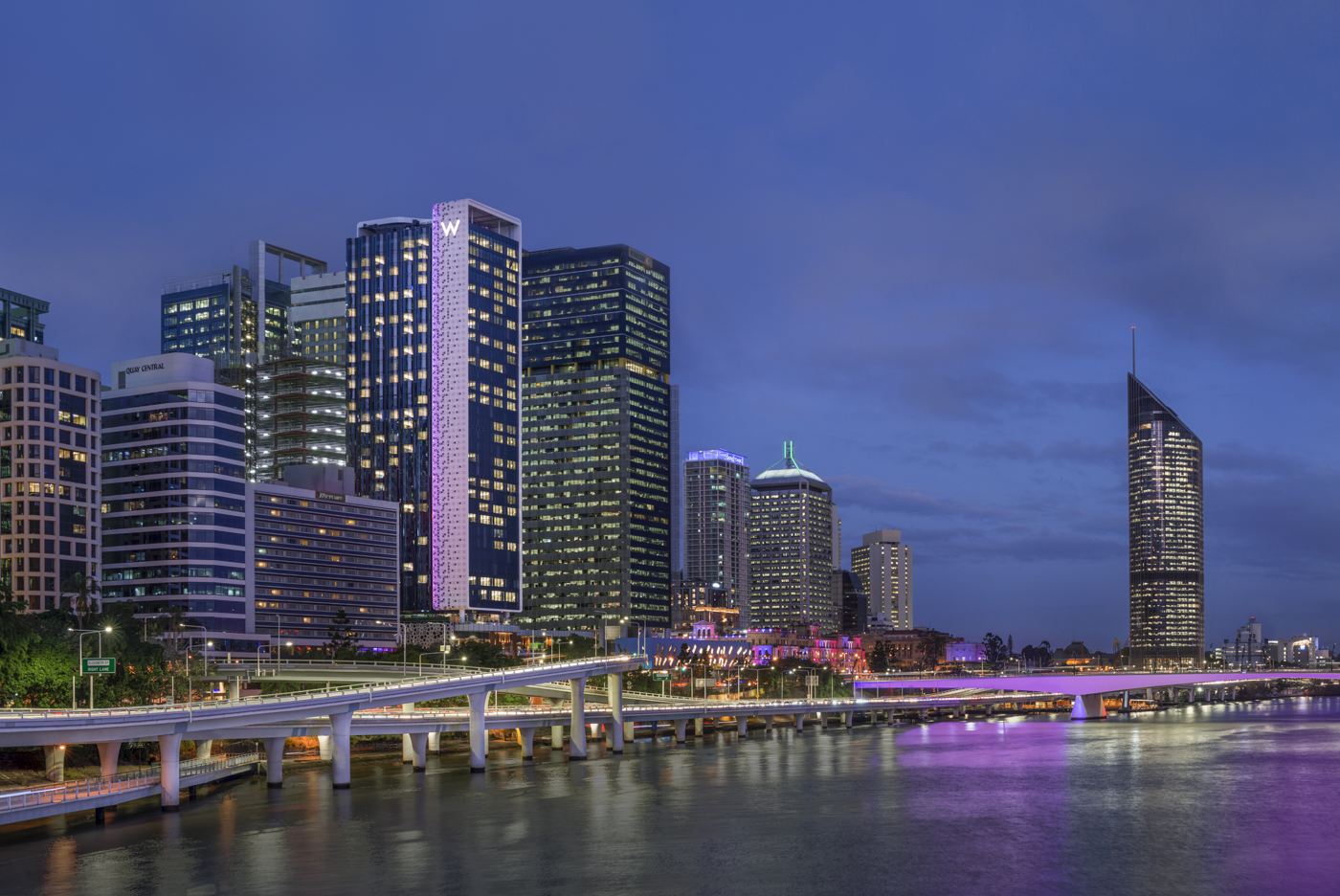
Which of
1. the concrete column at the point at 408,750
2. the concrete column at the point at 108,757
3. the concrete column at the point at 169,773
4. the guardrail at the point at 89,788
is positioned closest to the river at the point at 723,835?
the concrete column at the point at 169,773

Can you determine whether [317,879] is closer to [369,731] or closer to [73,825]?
[73,825]

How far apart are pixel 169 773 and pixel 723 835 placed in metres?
42.8

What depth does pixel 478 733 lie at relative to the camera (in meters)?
145

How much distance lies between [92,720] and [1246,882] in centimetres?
7512

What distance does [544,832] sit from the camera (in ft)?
302

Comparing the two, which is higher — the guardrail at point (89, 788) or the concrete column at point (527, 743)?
the guardrail at point (89, 788)

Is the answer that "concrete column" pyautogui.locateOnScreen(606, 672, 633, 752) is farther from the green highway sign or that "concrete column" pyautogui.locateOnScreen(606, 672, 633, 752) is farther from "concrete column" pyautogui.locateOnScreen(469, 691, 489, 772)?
the green highway sign

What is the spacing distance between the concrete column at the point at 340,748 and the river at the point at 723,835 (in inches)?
103

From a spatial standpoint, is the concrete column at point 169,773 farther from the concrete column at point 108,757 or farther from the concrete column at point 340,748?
the concrete column at point 340,748

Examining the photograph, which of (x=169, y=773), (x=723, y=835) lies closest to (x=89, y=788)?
(x=169, y=773)

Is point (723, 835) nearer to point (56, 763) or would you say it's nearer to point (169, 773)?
point (169, 773)

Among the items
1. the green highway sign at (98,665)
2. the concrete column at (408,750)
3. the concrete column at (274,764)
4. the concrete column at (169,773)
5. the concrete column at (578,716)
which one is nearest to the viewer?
the concrete column at (169,773)

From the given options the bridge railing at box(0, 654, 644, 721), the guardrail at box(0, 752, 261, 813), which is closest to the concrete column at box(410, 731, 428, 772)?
the bridge railing at box(0, 654, 644, 721)

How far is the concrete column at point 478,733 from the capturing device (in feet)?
473
